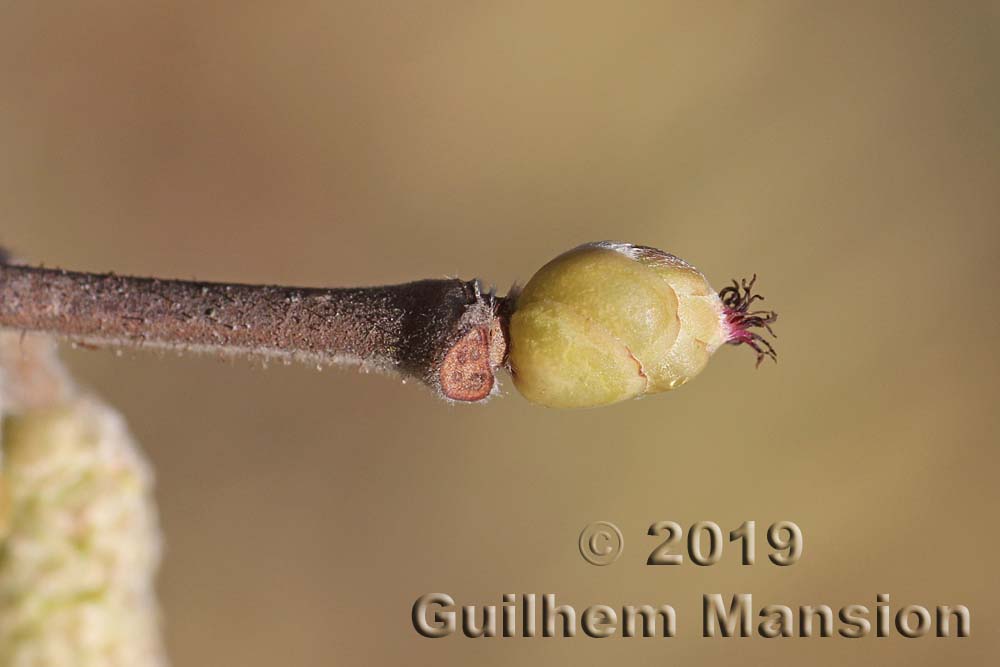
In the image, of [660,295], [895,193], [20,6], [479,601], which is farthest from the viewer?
[895,193]

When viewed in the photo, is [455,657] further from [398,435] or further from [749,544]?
[749,544]

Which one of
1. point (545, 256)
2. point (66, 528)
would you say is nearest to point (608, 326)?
point (66, 528)

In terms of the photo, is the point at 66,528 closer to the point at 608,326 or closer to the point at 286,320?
the point at 286,320

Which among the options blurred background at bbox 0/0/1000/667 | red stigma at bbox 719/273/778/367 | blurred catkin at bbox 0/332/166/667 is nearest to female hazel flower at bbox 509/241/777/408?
red stigma at bbox 719/273/778/367

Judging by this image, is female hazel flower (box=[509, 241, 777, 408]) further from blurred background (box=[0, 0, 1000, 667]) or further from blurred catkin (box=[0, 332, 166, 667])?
blurred background (box=[0, 0, 1000, 667])

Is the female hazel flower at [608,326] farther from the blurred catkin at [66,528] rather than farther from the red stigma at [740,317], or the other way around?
the blurred catkin at [66,528]

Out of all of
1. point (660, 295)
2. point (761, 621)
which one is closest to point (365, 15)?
point (761, 621)

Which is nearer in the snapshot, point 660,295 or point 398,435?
point 660,295
